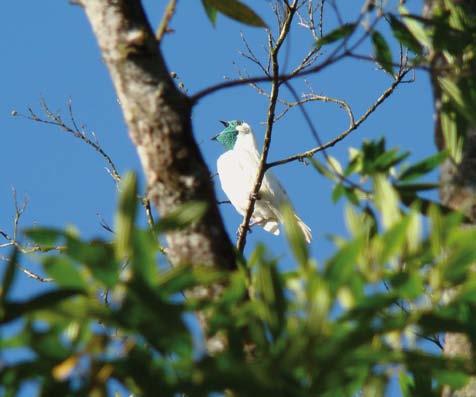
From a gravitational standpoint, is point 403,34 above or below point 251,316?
above

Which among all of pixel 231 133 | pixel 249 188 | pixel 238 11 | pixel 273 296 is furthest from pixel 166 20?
pixel 231 133

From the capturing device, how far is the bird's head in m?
7.42

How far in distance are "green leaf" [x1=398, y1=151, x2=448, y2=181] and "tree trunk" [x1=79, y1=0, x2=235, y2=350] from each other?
227 mm

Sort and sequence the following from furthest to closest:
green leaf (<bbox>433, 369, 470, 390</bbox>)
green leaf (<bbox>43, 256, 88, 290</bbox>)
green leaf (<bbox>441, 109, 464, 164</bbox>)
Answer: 1. green leaf (<bbox>441, 109, 464, 164</bbox>)
2. green leaf (<bbox>433, 369, 470, 390</bbox>)
3. green leaf (<bbox>43, 256, 88, 290</bbox>)

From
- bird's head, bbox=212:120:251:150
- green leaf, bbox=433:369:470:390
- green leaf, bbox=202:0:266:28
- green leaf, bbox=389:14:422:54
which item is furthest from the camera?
bird's head, bbox=212:120:251:150

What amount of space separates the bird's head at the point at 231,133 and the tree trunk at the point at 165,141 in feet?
20.4

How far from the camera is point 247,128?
7.40 metres

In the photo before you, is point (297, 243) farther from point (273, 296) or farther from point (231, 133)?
point (231, 133)

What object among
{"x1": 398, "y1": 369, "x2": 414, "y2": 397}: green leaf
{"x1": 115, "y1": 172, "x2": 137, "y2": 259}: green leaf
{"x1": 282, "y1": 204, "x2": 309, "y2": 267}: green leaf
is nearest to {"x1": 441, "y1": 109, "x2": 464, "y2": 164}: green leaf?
{"x1": 398, "y1": 369, "x2": 414, "y2": 397}: green leaf

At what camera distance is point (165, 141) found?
1.11 metres

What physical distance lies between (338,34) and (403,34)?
5.2 inches

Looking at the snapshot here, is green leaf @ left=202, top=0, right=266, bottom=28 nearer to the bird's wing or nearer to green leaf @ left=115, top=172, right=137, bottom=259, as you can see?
green leaf @ left=115, top=172, right=137, bottom=259

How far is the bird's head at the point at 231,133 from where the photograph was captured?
742 centimetres

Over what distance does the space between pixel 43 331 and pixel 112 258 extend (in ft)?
0.32
